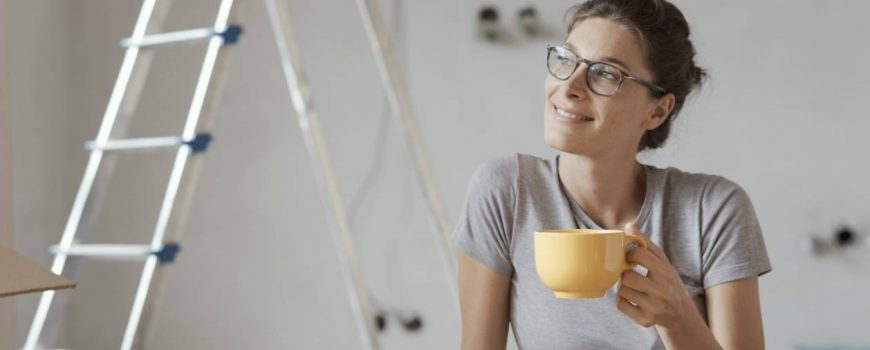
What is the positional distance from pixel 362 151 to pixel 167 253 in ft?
4.31

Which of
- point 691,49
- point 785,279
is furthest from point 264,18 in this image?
point 691,49

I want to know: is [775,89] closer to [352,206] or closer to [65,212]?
[352,206]

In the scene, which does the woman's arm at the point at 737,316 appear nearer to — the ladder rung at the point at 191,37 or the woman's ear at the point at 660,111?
the woman's ear at the point at 660,111

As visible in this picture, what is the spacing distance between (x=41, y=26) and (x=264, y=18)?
747mm

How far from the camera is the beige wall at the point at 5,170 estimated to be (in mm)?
2180

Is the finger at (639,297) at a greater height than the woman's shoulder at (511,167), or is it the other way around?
the woman's shoulder at (511,167)

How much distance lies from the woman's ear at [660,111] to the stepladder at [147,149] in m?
1.12

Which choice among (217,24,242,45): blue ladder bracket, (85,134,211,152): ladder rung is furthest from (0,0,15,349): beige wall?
(217,24,242,45): blue ladder bracket

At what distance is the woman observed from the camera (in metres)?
1.41

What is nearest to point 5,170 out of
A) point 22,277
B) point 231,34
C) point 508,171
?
point 231,34

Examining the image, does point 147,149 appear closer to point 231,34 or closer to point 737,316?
point 231,34

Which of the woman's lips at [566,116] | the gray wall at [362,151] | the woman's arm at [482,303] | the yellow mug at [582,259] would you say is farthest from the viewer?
the gray wall at [362,151]

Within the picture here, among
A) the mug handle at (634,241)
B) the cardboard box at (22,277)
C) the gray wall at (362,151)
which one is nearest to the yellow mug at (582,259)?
the mug handle at (634,241)

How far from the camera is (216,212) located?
354cm
